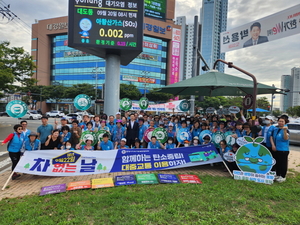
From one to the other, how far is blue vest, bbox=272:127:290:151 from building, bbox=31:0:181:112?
47915mm

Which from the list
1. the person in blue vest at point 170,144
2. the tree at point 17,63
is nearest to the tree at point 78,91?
the tree at point 17,63

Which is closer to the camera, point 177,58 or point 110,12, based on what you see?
point 110,12

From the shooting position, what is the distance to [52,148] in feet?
18.7

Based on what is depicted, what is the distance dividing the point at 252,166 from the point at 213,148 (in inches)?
48.1

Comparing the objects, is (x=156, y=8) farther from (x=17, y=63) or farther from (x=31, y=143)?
(x=31, y=143)

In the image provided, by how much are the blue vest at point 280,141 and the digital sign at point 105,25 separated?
7.18 m

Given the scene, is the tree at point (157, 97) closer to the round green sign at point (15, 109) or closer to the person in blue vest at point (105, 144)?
the round green sign at point (15, 109)

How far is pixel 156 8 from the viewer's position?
5806cm

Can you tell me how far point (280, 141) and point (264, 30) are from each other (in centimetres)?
552

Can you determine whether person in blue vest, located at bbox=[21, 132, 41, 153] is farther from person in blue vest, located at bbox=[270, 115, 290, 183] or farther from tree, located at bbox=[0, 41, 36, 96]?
tree, located at bbox=[0, 41, 36, 96]

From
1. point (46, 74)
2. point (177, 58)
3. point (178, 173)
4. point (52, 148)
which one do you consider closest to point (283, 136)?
point (178, 173)

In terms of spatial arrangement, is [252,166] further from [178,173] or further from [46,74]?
[46,74]

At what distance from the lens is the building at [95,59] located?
5234 cm

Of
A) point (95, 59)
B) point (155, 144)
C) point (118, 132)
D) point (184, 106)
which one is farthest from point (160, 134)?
point (95, 59)
